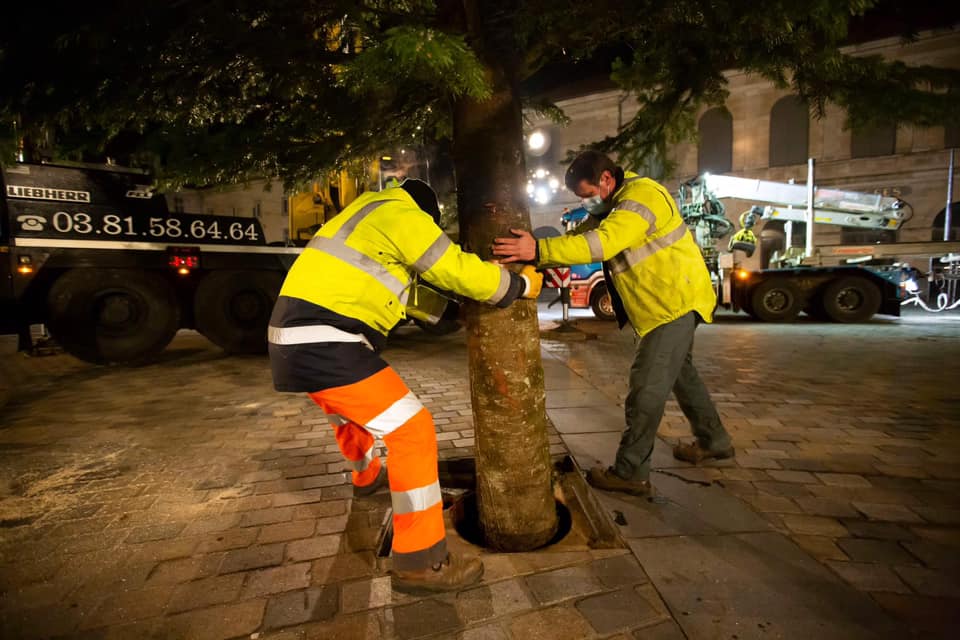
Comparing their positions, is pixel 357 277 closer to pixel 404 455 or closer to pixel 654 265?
pixel 404 455

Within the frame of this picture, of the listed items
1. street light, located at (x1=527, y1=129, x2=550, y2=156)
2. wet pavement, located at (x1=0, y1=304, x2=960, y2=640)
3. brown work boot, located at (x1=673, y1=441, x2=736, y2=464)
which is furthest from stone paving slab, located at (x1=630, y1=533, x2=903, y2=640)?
street light, located at (x1=527, y1=129, x2=550, y2=156)

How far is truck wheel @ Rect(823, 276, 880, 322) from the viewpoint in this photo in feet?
35.6

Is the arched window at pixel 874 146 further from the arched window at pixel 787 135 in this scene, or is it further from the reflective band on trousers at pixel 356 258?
the reflective band on trousers at pixel 356 258

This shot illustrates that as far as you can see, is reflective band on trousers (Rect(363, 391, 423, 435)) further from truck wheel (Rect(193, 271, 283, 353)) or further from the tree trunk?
truck wheel (Rect(193, 271, 283, 353))

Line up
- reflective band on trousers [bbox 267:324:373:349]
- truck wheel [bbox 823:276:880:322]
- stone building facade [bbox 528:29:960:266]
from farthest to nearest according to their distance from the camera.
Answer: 1. stone building facade [bbox 528:29:960:266]
2. truck wheel [bbox 823:276:880:322]
3. reflective band on trousers [bbox 267:324:373:349]

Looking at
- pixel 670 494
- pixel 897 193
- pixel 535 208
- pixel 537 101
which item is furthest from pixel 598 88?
pixel 670 494

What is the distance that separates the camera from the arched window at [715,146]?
23234mm

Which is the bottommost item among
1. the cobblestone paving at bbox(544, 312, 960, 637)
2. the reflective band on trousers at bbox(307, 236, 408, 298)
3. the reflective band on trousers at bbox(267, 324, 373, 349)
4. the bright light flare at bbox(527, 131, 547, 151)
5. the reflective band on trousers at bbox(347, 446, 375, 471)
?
the cobblestone paving at bbox(544, 312, 960, 637)

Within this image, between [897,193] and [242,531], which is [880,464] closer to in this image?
[242,531]

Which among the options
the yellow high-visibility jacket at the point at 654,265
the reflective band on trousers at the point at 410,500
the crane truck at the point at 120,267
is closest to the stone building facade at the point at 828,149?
the crane truck at the point at 120,267

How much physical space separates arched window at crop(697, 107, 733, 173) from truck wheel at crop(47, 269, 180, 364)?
24262 millimetres

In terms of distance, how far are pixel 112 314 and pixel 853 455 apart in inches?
326

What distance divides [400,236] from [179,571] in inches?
68.6

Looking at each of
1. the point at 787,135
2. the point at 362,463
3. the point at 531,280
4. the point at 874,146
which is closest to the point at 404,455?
the point at 531,280
